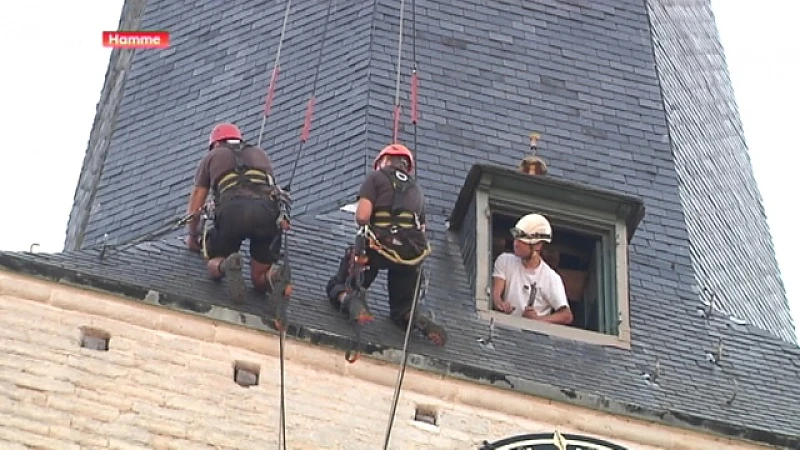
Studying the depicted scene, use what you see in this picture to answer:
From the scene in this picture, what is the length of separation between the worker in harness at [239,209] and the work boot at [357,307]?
337mm

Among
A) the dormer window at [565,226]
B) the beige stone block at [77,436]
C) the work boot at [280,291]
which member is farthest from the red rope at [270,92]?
the beige stone block at [77,436]

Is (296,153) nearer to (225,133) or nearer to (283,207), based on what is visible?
(225,133)

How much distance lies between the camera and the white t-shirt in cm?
1420

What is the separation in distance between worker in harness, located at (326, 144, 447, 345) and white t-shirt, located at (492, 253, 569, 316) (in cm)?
75

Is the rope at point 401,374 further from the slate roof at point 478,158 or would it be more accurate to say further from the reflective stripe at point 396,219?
the reflective stripe at point 396,219

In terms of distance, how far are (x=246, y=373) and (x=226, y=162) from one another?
936mm

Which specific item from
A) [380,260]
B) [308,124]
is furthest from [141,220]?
[380,260]

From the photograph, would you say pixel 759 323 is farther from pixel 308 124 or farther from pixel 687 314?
pixel 308 124

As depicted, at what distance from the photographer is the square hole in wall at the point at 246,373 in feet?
42.9

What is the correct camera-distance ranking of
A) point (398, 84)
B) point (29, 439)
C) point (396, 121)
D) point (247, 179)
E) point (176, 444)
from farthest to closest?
point (398, 84), point (396, 121), point (247, 179), point (176, 444), point (29, 439)

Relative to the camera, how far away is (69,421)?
12.6m

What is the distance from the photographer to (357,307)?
1330 centimetres

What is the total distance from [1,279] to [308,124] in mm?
2679

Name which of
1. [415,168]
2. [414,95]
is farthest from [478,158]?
[414,95]
